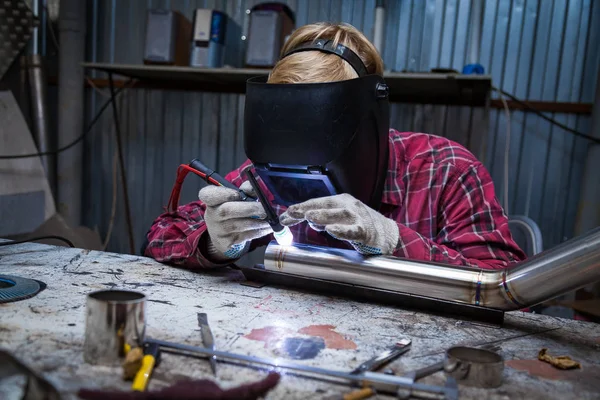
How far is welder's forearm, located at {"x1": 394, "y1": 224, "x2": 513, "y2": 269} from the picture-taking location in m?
1.23

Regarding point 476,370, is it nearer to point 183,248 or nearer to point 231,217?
point 231,217

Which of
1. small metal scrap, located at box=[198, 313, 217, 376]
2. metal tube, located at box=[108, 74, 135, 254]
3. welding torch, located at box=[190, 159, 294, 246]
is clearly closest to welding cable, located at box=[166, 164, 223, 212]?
welding torch, located at box=[190, 159, 294, 246]

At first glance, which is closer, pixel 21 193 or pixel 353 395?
pixel 353 395

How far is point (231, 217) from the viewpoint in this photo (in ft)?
4.00

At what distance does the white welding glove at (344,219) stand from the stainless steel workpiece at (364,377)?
1.23 feet

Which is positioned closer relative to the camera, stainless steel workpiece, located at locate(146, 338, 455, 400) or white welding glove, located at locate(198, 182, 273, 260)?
stainless steel workpiece, located at locate(146, 338, 455, 400)

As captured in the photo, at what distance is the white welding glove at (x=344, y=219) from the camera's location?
1079 millimetres

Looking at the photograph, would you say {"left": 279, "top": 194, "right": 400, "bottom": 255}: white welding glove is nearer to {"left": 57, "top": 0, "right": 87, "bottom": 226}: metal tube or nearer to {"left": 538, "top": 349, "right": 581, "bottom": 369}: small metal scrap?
{"left": 538, "top": 349, "right": 581, "bottom": 369}: small metal scrap

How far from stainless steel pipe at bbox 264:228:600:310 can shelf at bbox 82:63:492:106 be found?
149 centimetres

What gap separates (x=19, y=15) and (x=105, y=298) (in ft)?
10.5

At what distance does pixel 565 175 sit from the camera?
9.52 ft

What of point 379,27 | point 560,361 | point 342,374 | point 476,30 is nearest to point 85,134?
point 379,27

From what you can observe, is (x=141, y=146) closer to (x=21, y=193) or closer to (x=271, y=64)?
(x=21, y=193)

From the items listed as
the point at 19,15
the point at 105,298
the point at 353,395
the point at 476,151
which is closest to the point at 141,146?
the point at 19,15
